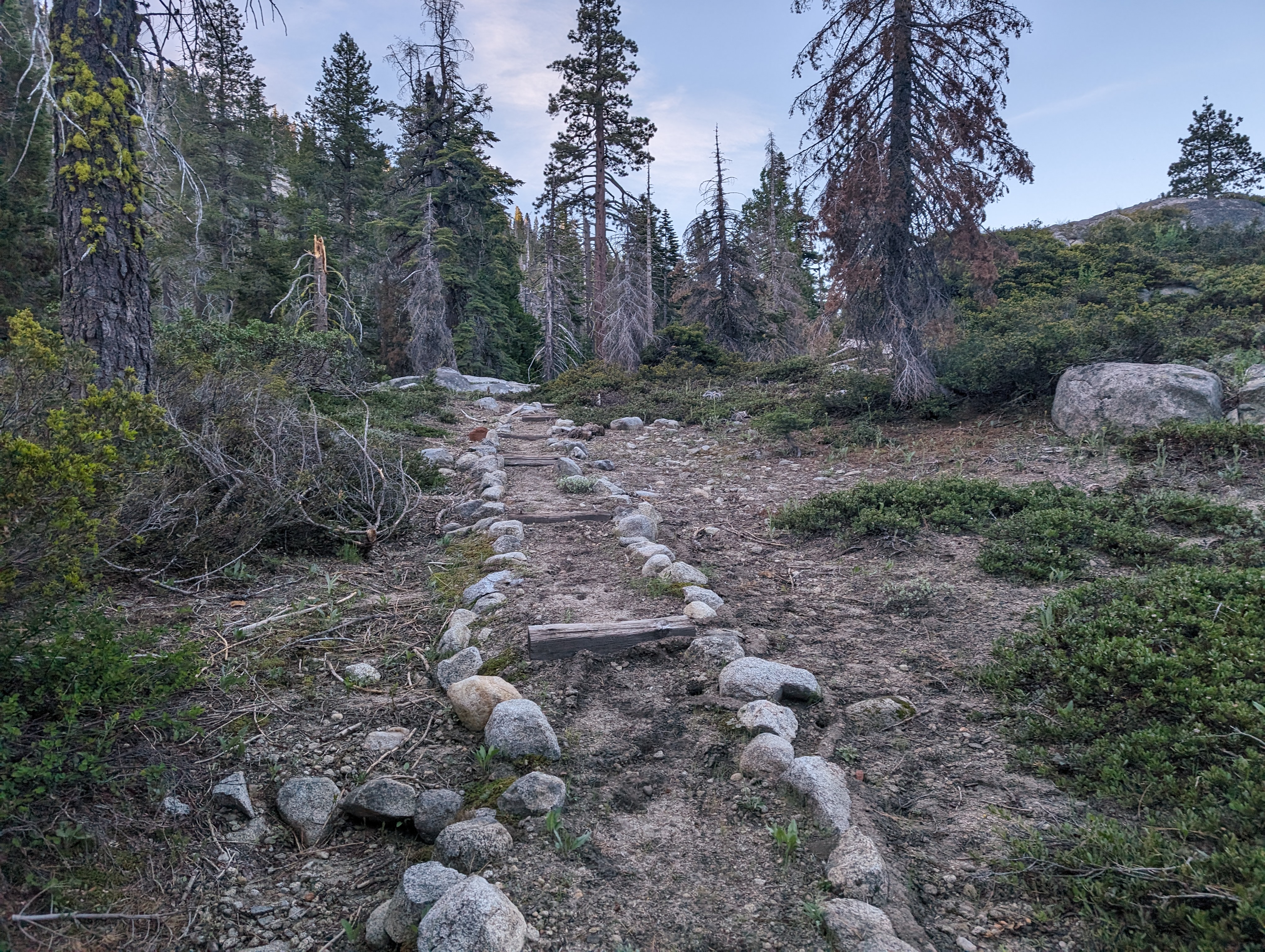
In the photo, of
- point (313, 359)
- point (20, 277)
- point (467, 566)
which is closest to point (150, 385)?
point (467, 566)

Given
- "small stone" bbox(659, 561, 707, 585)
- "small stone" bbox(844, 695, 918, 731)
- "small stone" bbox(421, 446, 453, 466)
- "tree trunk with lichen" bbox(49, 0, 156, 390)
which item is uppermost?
"tree trunk with lichen" bbox(49, 0, 156, 390)

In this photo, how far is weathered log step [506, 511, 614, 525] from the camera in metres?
5.62

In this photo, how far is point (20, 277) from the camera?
13.5 m

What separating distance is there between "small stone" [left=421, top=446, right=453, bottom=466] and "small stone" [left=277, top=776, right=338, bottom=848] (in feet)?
17.6

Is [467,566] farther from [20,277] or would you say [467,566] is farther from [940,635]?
[20,277]

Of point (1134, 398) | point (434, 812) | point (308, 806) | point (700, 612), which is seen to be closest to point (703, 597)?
point (700, 612)

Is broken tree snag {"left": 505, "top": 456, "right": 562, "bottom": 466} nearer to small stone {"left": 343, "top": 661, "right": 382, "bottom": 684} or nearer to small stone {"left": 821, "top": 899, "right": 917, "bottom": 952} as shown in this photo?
small stone {"left": 343, "top": 661, "right": 382, "bottom": 684}

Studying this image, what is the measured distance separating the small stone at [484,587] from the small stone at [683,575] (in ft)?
3.30

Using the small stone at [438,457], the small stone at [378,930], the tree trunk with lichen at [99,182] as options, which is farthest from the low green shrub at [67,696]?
the small stone at [438,457]

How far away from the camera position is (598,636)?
3344mm

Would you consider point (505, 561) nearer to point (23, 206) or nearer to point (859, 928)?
point (859, 928)

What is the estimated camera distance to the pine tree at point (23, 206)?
13.2 meters

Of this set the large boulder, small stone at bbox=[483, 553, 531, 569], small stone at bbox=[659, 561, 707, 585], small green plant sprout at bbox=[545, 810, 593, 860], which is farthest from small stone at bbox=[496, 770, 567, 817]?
the large boulder

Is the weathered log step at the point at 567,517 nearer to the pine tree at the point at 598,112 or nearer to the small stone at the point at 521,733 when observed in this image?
the small stone at the point at 521,733
